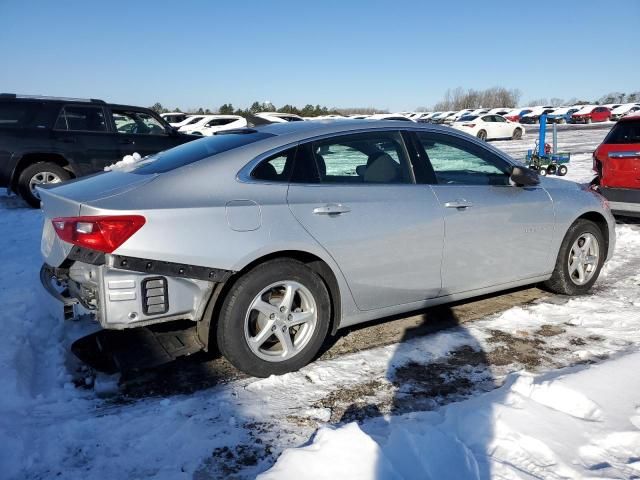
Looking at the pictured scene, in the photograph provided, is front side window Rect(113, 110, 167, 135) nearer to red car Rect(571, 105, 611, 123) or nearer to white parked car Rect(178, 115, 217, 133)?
white parked car Rect(178, 115, 217, 133)

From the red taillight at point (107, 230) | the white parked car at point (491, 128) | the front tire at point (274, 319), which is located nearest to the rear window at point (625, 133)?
the front tire at point (274, 319)

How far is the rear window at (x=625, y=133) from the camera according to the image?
732 cm

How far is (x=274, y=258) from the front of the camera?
131 inches

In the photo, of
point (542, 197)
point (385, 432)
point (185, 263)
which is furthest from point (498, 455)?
point (542, 197)

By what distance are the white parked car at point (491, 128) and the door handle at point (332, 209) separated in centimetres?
2443

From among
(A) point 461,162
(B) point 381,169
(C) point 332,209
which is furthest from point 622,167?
(C) point 332,209

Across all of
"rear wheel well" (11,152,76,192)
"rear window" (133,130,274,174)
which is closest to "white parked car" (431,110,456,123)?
"rear wheel well" (11,152,76,192)

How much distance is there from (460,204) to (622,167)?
14.9 feet

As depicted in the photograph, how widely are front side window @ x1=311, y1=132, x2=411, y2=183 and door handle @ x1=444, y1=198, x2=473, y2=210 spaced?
35 centimetres

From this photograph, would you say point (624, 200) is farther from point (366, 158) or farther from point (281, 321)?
point (281, 321)

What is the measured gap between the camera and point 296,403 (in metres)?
3.11

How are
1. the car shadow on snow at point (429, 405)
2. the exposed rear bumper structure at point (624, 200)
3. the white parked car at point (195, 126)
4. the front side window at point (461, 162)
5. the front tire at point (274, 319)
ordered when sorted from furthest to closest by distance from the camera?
the white parked car at point (195, 126) → the exposed rear bumper structure at point (624, 200) → the front side window at point (461, 162) → the front tire at point (274, 319) → the car shadow on snow at point (429, 405)

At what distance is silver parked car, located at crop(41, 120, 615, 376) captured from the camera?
299cm

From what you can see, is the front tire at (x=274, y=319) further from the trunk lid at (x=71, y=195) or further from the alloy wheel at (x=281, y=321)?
the trunk lid at (x=71, y=195)
